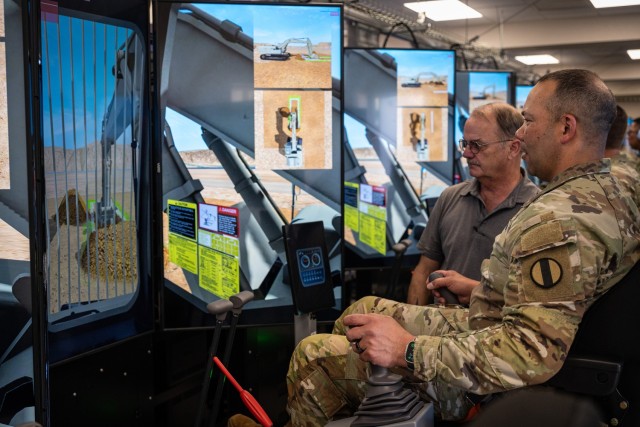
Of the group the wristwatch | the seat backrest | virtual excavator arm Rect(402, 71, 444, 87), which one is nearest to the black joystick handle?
the wristwatch

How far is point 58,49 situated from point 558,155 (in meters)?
1.61

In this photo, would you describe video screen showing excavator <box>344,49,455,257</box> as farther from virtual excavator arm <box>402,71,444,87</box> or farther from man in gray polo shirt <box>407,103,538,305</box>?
man in gray polo shirt <box>407,103,538,305</box>

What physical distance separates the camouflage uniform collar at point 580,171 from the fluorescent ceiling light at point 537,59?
1193 cm

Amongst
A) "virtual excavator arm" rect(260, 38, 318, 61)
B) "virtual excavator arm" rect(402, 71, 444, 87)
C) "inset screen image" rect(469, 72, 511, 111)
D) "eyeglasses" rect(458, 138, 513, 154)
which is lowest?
"eyeglasses" rect(458, 138, 513, 154)

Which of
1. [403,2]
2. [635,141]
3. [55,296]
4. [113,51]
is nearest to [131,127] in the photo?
[113,51]

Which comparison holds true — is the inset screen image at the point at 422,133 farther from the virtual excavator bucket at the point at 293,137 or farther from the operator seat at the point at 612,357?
the operator seat at the point at 612,357

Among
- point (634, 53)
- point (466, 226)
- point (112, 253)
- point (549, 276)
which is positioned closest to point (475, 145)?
point (466, 226)

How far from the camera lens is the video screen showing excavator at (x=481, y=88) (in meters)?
6.69

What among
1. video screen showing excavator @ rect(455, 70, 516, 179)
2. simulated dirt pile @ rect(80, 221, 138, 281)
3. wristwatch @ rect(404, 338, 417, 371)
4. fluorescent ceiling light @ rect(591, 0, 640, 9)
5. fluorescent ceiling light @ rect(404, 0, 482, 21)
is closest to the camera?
wristwatch @ rect(404, 338, 417, 371)

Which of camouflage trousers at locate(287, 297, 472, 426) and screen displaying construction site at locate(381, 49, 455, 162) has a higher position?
screen displaying construction site at locate(381, 49, 455, 162)

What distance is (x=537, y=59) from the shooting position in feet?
43.6

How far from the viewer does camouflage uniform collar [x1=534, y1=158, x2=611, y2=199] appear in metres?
1.72

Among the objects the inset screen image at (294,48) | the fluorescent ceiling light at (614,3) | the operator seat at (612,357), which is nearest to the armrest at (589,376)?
the operator seat at (612,357)

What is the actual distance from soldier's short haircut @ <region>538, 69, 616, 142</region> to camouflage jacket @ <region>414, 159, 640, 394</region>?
13 cm
